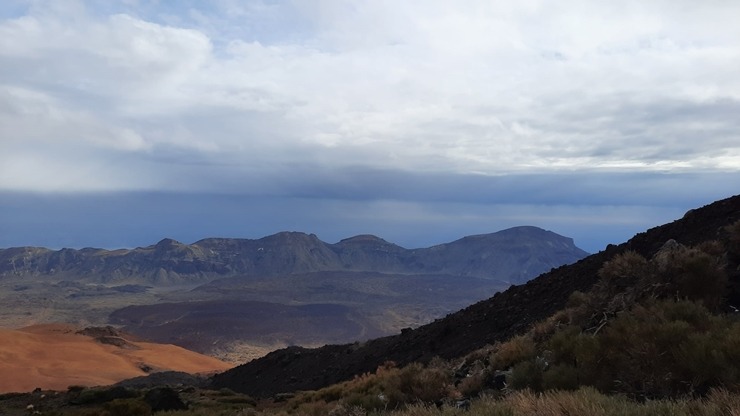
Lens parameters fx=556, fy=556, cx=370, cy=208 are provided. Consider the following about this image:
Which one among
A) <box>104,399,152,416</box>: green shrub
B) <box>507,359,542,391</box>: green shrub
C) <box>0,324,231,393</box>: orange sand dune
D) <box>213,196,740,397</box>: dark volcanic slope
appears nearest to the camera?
<box>507,359,542,391</box>: green shrub

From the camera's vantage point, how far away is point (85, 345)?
3056 inches

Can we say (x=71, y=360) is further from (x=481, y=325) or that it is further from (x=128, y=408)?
(x=481, y=325)

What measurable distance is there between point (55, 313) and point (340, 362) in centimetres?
14314

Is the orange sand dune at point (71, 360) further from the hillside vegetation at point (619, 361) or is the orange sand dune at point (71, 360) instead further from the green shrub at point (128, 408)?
the hillside vegetation at point (619, 361)

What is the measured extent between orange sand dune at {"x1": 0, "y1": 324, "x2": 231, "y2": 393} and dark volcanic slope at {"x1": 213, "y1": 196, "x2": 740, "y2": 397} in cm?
2572

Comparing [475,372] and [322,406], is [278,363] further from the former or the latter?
[475,372]

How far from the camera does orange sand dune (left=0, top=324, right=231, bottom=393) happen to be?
5581 centimetres

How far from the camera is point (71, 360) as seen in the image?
67750mm

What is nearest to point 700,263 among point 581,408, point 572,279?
point 581,408

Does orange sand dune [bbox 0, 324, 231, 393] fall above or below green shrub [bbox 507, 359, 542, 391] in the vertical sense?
below

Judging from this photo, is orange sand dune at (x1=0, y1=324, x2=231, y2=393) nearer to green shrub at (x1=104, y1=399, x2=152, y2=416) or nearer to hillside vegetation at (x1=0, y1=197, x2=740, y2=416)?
green shrub at (x1=104, y1=399, x2=152, y2=416)

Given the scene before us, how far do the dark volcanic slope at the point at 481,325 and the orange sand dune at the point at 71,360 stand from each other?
25718 mm

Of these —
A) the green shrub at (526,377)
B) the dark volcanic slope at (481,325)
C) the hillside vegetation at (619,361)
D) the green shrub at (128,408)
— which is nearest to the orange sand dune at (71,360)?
the dark volcanic slope at (481,325)

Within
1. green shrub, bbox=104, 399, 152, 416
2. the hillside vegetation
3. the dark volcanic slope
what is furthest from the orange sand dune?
the hillside vegetation
